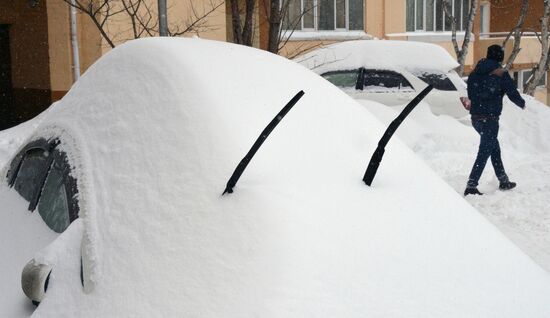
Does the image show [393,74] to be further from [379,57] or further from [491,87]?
[491,87]

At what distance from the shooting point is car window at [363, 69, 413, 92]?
38.9 ft

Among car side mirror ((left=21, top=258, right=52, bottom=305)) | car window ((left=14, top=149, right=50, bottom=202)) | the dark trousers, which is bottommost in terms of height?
the dark trousers

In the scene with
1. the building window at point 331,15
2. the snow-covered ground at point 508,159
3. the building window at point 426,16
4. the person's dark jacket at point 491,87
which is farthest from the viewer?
the building window at point 426,16

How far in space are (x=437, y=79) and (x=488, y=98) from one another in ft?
12.2

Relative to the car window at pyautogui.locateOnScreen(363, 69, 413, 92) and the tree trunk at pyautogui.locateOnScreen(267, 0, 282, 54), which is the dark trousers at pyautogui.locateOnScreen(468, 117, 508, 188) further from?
the car window at pyautogui.locateOnScreen(363, 69, 413, 92)

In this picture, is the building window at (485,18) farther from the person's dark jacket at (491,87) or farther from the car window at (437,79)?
the person's dark jacket at (491,87)

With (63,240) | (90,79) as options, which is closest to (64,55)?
(90,79)

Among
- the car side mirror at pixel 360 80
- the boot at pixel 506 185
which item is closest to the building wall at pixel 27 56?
the car side mirror at pixel 360 80

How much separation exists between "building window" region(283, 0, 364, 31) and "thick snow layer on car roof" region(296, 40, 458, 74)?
8.12m

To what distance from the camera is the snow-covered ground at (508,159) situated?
7320 millimetres

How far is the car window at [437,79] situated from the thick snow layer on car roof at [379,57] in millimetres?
109

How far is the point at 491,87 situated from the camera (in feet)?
27.4

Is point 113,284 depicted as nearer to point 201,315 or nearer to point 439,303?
point 201,315

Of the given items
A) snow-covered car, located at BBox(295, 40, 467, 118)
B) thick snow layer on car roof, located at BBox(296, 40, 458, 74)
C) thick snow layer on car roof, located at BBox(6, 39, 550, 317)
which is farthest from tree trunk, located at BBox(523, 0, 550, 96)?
thick snow layer on car roof, located at BBox(6, 39, 550, 317)
